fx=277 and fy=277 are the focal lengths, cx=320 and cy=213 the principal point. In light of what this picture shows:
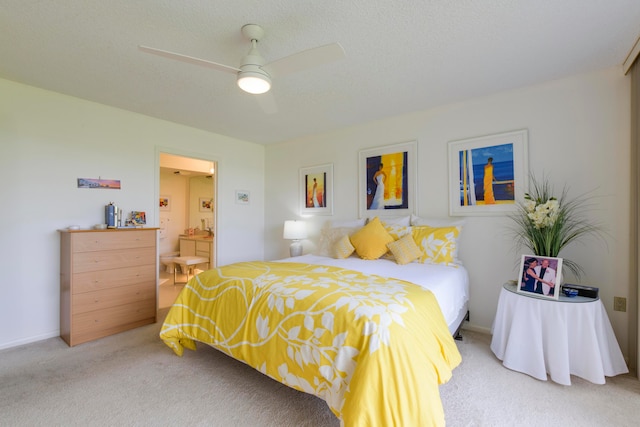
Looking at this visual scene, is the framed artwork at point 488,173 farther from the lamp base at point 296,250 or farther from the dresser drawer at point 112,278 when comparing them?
the dresser drawer at point 112,278

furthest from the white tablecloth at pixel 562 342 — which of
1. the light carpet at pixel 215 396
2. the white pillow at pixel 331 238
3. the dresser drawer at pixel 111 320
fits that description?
the dresser drawer at pixel 111 320

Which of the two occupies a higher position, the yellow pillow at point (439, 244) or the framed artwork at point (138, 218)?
the framed artwork at point (138, 218)

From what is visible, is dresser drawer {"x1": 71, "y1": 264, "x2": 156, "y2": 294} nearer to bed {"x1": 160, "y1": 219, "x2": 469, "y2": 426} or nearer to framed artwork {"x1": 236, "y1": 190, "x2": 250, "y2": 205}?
bed {"x1": 160, "y1": 219, "x2": 469, "y2": 426}

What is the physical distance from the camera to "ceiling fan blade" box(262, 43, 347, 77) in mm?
1567

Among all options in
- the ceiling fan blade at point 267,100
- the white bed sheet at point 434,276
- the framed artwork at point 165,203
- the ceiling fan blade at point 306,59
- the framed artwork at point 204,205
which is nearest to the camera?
the ceiling fan blade at point 306,59

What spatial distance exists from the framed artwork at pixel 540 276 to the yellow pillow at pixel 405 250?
86cm

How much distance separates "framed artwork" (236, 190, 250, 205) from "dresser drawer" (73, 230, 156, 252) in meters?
1.54

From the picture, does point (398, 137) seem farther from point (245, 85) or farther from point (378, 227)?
point (245, 85)

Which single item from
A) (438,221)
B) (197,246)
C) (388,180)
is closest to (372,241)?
(438,221)

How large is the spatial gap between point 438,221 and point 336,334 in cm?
206

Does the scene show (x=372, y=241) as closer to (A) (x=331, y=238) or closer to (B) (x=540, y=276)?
(A) (x=331, y=238)

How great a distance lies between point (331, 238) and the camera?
134 inches

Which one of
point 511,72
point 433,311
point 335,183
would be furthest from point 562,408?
point 335,183

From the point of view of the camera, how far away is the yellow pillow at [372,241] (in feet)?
9.71
